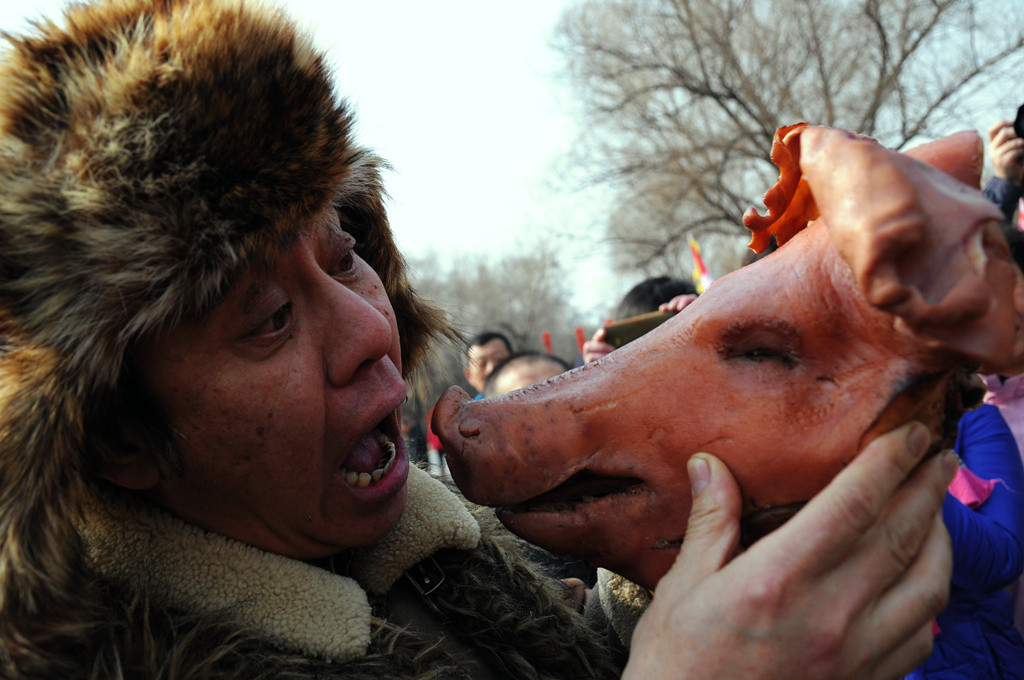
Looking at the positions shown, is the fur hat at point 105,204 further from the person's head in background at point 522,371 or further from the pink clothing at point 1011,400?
the person's head in background at point 522,371

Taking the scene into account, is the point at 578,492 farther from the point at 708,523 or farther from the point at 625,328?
the point at 625,328

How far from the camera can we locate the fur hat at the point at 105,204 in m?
1.03

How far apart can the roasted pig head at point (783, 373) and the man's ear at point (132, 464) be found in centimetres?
50

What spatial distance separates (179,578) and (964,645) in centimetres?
230

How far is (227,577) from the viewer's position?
125cm

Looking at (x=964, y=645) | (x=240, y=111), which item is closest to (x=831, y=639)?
(x=240, y=111)

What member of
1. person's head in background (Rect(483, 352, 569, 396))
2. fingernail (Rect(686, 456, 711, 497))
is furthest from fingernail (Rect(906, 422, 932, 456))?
person's head in background (Rect(483, 352, 569, 396))

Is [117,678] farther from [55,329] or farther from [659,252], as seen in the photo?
[659,252]

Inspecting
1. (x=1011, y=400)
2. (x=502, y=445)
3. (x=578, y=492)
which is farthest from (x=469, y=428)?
(x=1011, y=400)

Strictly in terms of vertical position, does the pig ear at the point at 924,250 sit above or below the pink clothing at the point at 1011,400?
above

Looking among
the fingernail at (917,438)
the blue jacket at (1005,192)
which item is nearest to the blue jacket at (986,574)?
the fingernail at (917,438)

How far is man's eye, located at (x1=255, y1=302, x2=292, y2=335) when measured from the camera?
3.98ft

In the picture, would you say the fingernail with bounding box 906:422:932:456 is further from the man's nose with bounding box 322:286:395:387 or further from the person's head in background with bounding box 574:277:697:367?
the person's head in background with bounding box 574:277:697:367

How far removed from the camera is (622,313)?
12.8ft
